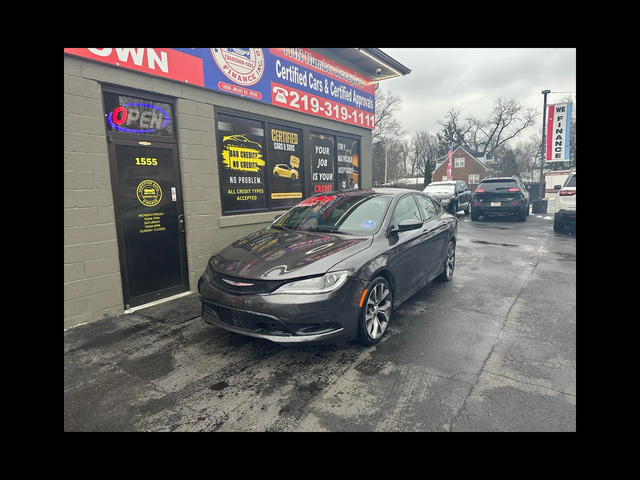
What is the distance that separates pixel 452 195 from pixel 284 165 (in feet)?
32.9

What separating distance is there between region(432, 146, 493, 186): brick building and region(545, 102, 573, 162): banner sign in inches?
1393

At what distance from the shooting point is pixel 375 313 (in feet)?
11.9

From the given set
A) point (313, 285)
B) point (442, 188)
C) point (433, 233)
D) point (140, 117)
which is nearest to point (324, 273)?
point (313, 285)

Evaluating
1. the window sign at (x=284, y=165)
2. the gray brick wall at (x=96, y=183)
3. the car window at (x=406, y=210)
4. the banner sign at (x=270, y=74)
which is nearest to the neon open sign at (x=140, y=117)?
the gray brick wall at (x=96, y=183)

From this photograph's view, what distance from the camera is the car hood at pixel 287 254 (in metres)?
3.17

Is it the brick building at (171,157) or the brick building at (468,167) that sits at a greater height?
the brick building at (468,167)

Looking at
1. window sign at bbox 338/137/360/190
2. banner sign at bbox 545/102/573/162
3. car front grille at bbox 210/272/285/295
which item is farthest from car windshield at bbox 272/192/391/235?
banner sign at bbox 545/102/573/162

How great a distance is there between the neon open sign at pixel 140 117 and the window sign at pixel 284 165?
2.17m

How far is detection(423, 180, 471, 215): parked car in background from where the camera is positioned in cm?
1470

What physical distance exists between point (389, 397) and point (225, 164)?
185 inches

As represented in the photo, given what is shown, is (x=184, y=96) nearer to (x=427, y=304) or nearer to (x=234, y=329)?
(x=234, y=329)

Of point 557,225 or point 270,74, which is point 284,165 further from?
point 557,225

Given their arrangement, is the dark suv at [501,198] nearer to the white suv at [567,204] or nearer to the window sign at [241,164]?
the white suv at [567,204]

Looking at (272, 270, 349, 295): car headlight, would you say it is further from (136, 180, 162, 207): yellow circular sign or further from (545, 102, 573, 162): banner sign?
(545, 102, 573, 162): banner sign
